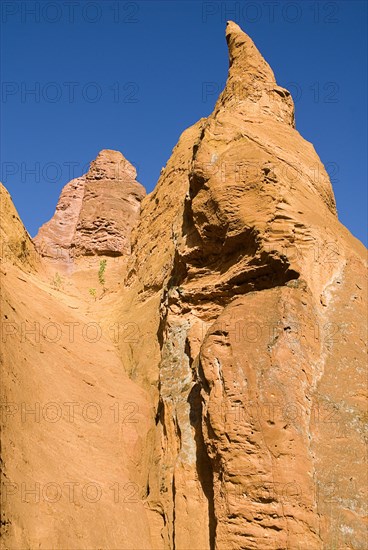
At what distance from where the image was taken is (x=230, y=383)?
8461 millimetres

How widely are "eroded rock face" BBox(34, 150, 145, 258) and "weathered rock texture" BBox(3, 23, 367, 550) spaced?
19720mm

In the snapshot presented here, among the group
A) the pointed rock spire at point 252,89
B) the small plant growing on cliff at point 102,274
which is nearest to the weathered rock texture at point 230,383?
the pointed rock spire at point 252,89

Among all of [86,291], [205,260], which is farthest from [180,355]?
[86,291]

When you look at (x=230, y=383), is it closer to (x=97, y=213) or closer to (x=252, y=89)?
(x=252, y=89)

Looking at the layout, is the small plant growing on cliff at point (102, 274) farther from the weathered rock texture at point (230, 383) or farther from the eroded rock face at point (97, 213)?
the weathered rock texture at point (230, 383)

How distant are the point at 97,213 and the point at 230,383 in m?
26.8

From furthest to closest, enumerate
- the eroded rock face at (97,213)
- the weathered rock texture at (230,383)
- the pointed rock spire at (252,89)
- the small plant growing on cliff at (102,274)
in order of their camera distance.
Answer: the eroded rock face at (97,213) < the small plant growing on cliff at (102,274) < the pointed rock spire at (252,89) < the weathered rock texture at (230,383)

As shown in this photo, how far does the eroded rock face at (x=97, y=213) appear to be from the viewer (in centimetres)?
3312

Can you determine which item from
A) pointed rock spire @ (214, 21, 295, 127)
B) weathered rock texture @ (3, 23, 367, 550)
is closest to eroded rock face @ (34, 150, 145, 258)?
pointed rock spire @ (214, 21, 295, 127)

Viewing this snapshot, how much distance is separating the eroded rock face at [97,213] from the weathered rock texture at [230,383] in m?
19.7

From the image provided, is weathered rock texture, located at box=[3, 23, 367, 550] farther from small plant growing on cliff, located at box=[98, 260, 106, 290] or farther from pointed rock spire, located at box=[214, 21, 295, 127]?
small plant growing on cliff, located at box=[98, 260, 106, 290]

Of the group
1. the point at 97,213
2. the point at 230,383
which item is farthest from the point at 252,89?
the point at 97,213

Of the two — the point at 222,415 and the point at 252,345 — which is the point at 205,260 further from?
the point at 222,415

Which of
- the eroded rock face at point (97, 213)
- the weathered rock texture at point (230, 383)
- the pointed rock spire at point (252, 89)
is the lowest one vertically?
the weathered rock texture at point (230, 383)
